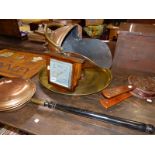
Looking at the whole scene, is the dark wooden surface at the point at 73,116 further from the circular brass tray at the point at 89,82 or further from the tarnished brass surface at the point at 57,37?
the tarnished brass surface at the point at 57,37

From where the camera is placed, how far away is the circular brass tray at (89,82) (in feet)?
2.15

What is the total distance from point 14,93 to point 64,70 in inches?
8.5

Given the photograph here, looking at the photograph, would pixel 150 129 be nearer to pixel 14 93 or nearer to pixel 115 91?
pixel 115 91

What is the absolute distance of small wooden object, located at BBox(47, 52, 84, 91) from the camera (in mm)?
579

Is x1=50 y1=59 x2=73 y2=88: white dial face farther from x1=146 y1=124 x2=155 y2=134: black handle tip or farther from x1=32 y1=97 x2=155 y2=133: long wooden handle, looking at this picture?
x1=146 y1=124 x2=155 y2=134: black handle tip

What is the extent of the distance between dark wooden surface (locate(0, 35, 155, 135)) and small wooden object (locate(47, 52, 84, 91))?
53 millimetres

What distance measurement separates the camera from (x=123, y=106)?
0.59 m

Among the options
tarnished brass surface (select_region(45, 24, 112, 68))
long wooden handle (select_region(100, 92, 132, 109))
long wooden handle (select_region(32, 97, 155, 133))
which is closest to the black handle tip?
long wooden handle (select_region(32, 97, 155, 133))

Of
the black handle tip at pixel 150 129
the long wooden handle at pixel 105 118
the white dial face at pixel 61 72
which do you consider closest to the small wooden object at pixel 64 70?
the white dial face at pixel 61 72

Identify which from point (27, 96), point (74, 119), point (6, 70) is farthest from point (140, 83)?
point (6, 70)

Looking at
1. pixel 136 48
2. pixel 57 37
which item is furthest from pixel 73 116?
pixel 136 48

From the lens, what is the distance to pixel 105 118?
519mm
